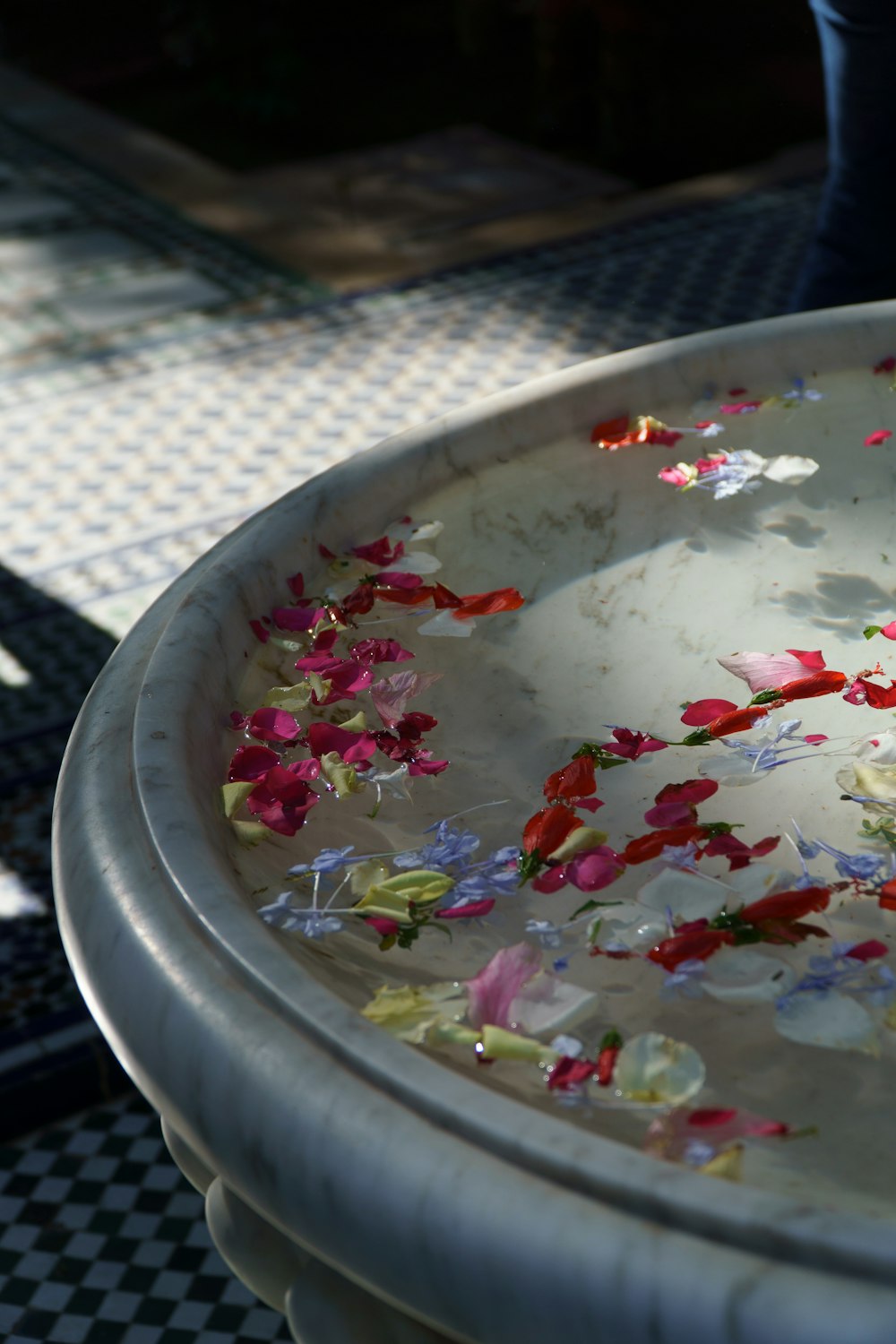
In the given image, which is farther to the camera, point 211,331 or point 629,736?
point 211,331

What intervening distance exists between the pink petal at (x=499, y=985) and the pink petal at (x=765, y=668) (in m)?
0.33

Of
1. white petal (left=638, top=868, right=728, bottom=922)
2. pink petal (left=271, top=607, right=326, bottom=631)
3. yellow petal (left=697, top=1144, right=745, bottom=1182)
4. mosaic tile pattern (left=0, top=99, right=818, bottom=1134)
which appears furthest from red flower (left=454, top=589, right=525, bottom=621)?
mosaic tile pattern (left=0, top=99, right=818, bottom=1134)

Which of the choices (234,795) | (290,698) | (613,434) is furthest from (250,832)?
(613,434)

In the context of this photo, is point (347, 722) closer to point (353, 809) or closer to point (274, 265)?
point (353, 809)

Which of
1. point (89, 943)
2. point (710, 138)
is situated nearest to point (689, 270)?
point (710, 138)

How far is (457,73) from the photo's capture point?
17.8 feet

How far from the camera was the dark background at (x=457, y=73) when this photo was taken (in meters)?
4.10

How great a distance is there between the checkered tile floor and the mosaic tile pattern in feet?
0.51

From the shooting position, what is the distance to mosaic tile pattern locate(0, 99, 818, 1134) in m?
2.03

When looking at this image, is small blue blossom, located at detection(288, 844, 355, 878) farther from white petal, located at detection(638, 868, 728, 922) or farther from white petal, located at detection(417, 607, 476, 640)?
white petal, located at detection(417, 607, 476, 640)

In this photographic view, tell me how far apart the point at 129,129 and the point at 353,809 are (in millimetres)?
4338

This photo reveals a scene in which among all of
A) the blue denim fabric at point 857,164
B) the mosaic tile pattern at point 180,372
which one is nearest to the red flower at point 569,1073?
the mosaic tile pattern at point 180,372

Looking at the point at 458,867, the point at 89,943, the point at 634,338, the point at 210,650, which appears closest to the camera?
the point at 89,943

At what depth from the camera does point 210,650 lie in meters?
0.93
